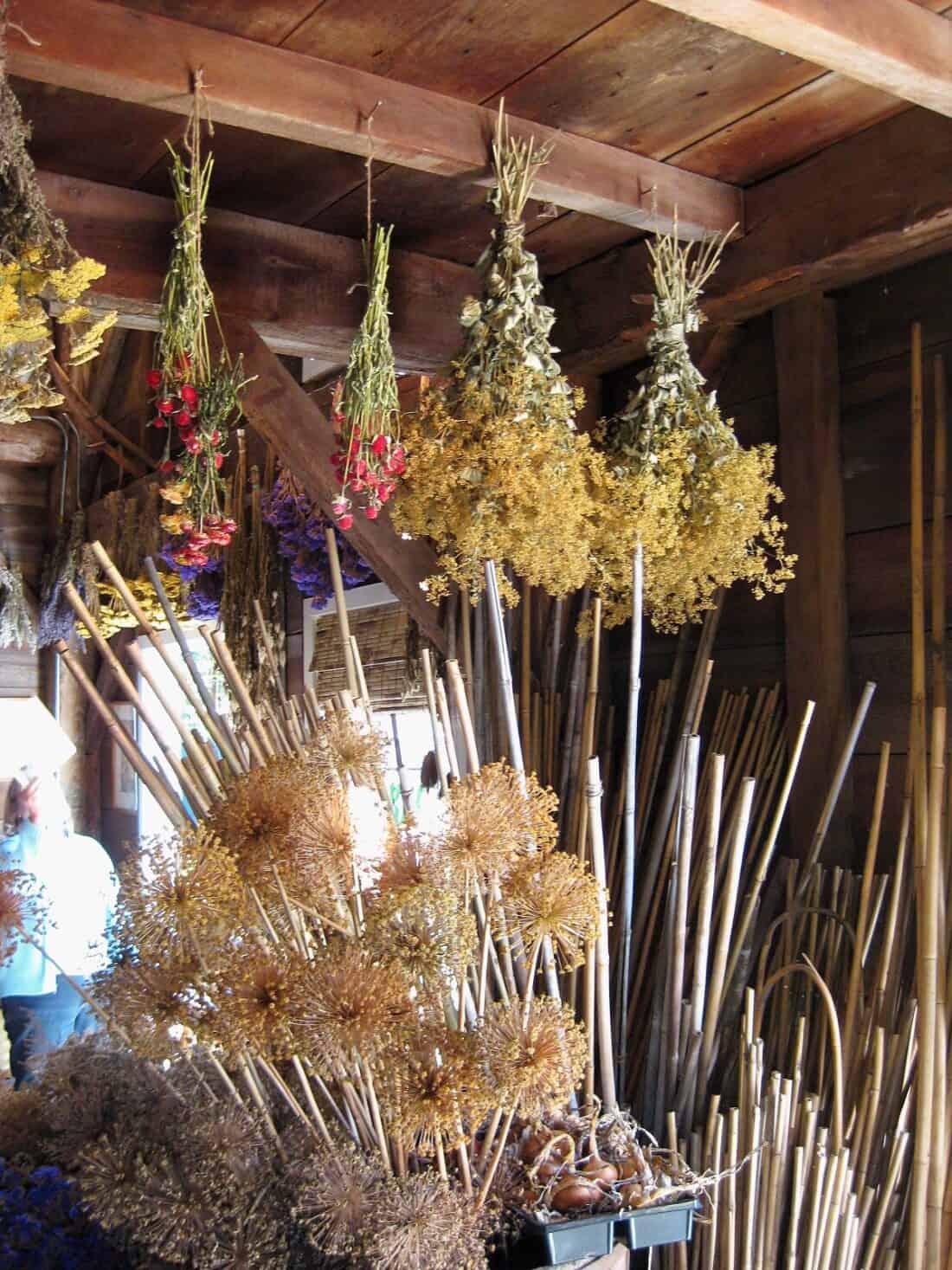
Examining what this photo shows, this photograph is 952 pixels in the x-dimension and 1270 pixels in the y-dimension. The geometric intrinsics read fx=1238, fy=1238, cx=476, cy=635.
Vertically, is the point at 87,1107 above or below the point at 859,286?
below

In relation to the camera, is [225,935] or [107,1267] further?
[107,1267]

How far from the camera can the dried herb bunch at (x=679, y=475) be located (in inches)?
82.5

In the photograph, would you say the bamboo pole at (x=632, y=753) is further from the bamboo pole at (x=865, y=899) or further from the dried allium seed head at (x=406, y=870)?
the dried allium seed head at (x=406, y=870)

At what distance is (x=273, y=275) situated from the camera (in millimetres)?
2609

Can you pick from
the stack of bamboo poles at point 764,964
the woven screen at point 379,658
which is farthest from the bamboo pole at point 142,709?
the woven screen at point 379,658

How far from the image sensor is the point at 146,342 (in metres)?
6.09

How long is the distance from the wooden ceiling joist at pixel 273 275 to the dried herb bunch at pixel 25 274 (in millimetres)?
724

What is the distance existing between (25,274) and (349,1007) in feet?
3.48

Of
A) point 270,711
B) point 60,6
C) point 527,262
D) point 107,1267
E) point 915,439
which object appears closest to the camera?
point 107,1267

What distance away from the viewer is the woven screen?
3.85 m

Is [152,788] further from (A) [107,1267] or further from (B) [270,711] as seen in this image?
(A) [107,1267]

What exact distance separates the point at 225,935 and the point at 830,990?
1.29 metres

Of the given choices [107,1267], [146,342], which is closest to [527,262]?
[107,1267]

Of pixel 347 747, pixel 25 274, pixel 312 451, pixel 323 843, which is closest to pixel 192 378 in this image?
pixel 25 274
